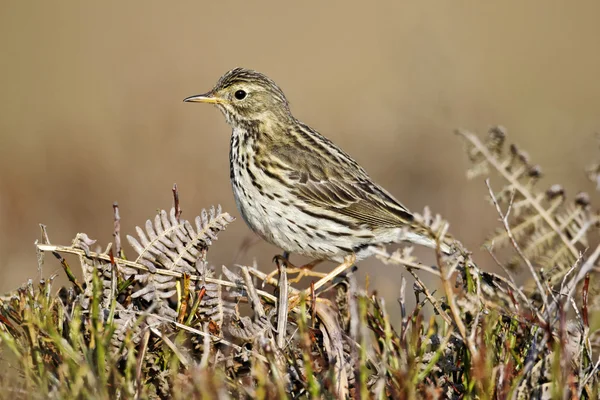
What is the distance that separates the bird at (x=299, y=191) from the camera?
5.39 meters

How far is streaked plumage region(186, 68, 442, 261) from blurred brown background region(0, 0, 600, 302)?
489mm

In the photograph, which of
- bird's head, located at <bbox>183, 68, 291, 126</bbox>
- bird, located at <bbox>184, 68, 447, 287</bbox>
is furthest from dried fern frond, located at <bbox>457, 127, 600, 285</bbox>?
bird's head, located at <bbox>183, 68, 291, 126</bbox>

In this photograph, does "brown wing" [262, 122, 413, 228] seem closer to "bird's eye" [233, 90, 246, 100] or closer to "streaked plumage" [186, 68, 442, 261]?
"streaked plumage" [186, 68, 442, 261]

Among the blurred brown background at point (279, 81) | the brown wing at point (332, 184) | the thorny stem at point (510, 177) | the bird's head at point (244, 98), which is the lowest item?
the thorny stem at point (510, 177)

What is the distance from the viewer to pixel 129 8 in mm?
18906

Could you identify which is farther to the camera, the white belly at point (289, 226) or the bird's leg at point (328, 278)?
the white belly at point (289, 226)

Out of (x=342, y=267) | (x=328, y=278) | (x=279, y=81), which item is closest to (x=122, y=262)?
(x=328, y=278)

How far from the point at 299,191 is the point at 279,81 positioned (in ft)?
32.0

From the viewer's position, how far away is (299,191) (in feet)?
18.4

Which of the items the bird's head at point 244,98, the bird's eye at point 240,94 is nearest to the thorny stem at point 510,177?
the bird's head at point 244,98

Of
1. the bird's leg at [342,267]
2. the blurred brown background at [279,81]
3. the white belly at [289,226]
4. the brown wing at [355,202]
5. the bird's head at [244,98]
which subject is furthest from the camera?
the blurred brown background at [279,81]

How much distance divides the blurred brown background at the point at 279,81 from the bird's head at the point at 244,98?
1327 millimetres

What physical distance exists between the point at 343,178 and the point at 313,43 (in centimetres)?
1272

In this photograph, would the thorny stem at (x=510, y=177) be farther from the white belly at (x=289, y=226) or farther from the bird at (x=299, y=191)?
the white belly at (x=289, y=226)
